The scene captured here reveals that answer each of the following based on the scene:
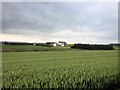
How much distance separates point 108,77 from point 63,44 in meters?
73.3

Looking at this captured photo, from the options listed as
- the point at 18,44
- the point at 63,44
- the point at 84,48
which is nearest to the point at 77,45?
the point at 84,48

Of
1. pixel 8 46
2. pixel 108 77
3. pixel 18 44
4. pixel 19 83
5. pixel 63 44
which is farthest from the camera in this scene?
pixel 63 44

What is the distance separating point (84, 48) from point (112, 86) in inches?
2475

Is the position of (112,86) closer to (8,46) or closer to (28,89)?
(28,89)

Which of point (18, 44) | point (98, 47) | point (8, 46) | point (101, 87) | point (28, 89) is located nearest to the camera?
point (28, 89)

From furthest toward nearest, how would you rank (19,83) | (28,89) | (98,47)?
(98,47) → (19,83) → (28,89)

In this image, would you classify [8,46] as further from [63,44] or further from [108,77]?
[108,77]

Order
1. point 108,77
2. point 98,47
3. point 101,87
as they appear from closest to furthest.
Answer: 1. point 101,87
2. point 108,77
3. point 98,47

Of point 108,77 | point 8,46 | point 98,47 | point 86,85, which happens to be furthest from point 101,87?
point 98,47

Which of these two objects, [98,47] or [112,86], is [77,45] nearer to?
[98,47]

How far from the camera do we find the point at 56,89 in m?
10.4

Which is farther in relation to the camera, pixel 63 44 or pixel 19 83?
pixel 63 44

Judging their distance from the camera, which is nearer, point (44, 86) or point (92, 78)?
point (44, 86)

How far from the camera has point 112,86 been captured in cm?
1339
